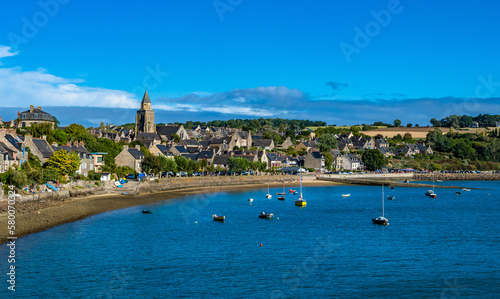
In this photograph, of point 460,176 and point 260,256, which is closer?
point 260,256

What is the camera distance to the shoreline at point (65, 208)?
1731 inches

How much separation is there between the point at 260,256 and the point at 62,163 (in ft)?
139

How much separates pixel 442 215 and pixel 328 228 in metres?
21.0

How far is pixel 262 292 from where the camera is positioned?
1156 inches

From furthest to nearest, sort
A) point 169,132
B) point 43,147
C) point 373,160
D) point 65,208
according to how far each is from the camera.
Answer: point 373,160 < point 169,132 < point 43,147 < point 65,208

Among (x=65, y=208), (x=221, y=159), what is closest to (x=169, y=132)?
(x=221, y=159)

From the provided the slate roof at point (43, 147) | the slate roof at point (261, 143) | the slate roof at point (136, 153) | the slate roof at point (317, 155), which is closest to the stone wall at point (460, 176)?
the slate roof at point (317, 155)

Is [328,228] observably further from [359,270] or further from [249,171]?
[249,171]

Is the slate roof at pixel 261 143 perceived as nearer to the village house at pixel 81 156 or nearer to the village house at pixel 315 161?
the village house at pixel 315 161

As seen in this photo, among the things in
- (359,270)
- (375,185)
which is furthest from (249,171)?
(359,270)

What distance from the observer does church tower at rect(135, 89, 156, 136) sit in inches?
6117

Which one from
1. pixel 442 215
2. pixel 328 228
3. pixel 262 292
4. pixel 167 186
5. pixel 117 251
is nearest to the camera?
pixel 262 292

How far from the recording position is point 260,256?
3809 cm

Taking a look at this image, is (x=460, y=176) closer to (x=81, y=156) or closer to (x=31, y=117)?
(x=81, y=156)
